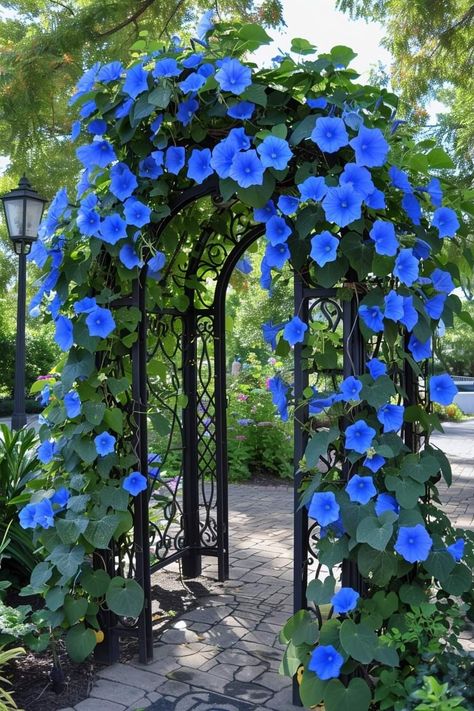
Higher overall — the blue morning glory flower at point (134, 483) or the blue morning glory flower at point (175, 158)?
the blue morning glory flower at point (175, 158)

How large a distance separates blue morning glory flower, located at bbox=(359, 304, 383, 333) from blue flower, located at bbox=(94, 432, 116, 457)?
1.12 meters

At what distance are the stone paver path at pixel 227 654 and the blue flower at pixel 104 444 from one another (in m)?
0.95

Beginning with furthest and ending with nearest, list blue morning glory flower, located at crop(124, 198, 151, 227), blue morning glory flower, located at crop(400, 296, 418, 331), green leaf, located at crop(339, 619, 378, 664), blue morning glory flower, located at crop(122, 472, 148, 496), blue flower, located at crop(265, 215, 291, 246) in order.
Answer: blue morning glory flower, located at crop(122, 472, 148, 496)
blue morning glory flower, located at crop(124, 198, 151, 227)
blue flower, located at crop(265, 215, 291, 246)
blue morning glory flower, located at crop(400, 296, 418, 331)
green leaf, located at crop(339, 619, 378, 664)

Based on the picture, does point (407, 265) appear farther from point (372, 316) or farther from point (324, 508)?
point (324, 508)

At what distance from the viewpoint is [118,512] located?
8.89 feet

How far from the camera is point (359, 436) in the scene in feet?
7.41

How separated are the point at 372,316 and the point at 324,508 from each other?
0.69 metres

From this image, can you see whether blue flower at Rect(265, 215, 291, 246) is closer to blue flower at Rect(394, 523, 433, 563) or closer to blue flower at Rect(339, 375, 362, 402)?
blue flower at Rect(339, 375, 362, 402)

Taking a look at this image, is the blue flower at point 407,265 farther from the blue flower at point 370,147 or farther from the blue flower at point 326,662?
the blue flower at point 326,662

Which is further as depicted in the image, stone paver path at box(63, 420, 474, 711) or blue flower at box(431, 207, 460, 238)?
stone paver path at box(63, 420, 474, 711)

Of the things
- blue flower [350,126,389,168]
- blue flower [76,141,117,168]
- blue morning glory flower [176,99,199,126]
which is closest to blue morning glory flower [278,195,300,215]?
blue flower [350,126,389,168]

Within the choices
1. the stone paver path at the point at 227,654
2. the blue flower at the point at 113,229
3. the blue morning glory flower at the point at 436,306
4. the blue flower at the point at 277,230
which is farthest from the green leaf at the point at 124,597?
the blue morning glory flower at the point at 436,306

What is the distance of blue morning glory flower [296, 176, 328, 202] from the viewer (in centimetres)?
225

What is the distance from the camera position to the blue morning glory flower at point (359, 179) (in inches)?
87.3
